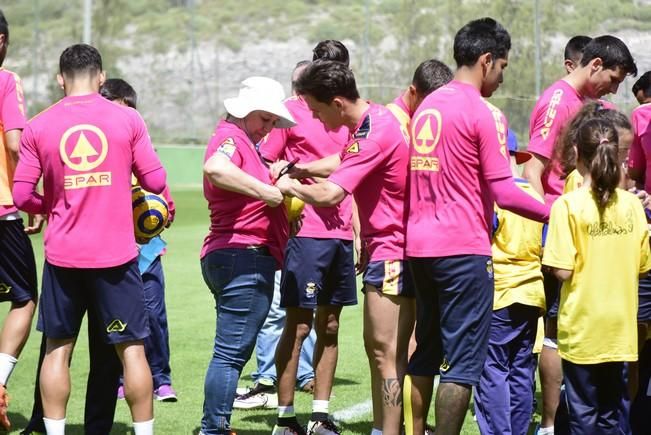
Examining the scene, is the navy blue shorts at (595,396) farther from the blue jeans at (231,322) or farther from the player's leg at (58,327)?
the player's leg at (58,327)

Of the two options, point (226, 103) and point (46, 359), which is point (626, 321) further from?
point (46, 359)

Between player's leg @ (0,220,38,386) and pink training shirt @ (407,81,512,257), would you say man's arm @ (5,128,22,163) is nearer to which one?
player's leg @ (0,220,38,386)

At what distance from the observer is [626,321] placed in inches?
218

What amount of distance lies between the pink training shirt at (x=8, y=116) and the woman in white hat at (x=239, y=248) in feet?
5.14

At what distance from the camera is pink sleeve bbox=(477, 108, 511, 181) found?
18.4 ft

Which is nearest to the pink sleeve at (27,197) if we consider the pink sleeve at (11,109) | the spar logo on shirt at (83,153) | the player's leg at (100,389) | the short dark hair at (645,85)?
the spar logo on shirt at (83,153)

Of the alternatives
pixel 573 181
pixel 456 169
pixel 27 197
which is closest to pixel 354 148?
pixel 456 169

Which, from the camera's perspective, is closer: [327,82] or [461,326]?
[461,326]

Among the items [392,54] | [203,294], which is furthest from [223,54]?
[203,294]

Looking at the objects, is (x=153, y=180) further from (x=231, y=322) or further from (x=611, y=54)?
(x=611, y=54)

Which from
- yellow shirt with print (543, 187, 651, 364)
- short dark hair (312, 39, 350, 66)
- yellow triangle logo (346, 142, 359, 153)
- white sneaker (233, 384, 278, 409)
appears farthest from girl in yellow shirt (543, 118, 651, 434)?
white sneaker (233, 384, 278, 409)

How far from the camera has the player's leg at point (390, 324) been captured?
629 centimetres

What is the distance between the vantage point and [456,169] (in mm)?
5676

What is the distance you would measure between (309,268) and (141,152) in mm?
1555
